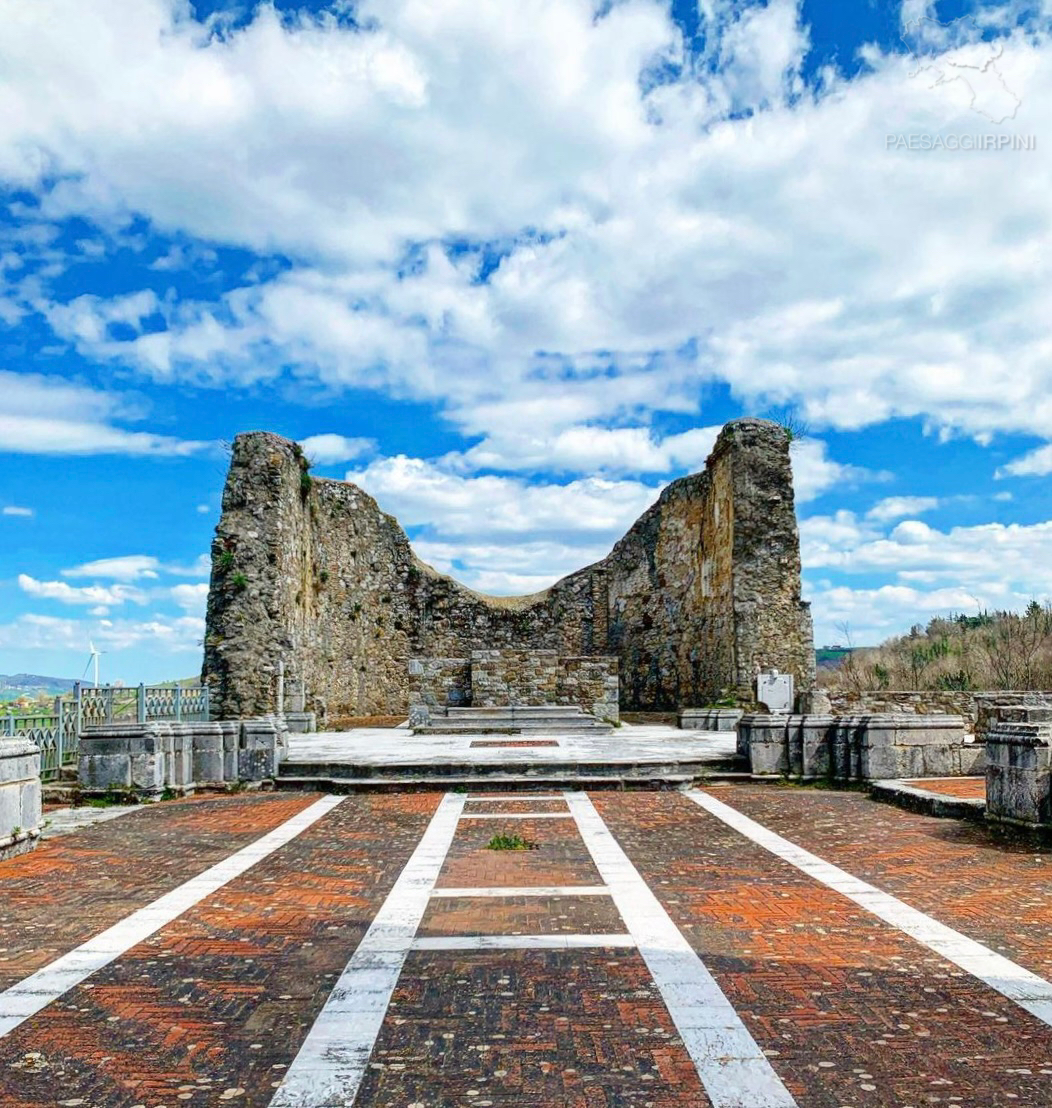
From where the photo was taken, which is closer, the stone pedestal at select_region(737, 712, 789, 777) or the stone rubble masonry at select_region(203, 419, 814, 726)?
the stone pedestal at select_region(737, 712, 789, 777)

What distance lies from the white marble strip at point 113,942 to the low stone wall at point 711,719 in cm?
1296

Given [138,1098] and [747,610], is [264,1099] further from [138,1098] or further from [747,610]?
[747,610]

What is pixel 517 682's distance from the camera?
21.8 metres

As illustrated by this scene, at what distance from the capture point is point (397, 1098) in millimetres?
3457

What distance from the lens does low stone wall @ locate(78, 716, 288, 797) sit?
38.1ft

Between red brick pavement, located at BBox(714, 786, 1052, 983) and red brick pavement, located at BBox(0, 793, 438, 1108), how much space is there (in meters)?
3.04

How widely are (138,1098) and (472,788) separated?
9.04 m

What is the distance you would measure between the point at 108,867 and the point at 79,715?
5771mm

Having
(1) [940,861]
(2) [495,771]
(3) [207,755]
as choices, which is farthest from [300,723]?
(1) [940,861]

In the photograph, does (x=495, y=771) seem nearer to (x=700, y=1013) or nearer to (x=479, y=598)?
(x=700, y=1013)

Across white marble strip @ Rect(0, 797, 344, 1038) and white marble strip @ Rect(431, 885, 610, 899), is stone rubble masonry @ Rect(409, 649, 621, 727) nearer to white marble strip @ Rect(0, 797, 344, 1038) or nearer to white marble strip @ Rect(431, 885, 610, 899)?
white marble strip @ Rect(0, 797, 344, 1038)

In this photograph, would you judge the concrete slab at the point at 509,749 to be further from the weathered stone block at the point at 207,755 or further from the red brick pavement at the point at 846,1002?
the red brick pavement at the point at 846,1002

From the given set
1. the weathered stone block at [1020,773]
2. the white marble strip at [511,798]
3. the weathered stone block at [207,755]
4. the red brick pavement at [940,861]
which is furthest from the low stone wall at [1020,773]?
the weathered stone block at [207,755]

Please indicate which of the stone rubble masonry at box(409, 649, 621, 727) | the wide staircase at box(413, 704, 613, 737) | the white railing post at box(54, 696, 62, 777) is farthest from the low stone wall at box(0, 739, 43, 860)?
the stone rubble masonry at box(409, 649, 621, 727)
